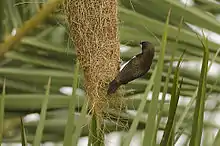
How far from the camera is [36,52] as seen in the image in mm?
768

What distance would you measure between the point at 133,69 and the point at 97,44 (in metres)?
0.03

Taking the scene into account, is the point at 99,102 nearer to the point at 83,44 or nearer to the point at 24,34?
the point at 83,44

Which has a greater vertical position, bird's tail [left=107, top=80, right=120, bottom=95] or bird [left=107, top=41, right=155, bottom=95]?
bird [left=107, top=41, right=155, bottom=95]

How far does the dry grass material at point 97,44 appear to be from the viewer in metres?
0.39

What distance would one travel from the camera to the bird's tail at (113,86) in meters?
0.40

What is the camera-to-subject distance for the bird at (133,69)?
15.7 inches

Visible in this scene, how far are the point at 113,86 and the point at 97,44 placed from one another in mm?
36

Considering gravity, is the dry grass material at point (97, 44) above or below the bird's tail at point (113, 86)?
above

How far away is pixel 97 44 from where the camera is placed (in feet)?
Answer: 1.36

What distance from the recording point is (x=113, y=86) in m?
0.40

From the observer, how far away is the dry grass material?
39 cm

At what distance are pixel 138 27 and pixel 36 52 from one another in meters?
0.14

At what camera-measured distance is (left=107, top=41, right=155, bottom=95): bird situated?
0.40 metres

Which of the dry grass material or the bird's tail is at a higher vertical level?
the dry grass material
